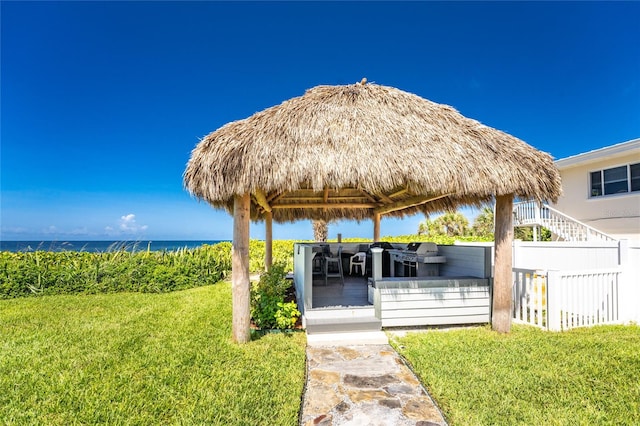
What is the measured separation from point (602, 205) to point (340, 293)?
1131cm

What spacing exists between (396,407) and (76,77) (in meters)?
21.3

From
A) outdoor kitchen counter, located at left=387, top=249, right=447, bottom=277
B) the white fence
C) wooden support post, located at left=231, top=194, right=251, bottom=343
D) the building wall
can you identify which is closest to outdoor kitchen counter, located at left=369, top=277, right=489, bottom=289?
the white fence

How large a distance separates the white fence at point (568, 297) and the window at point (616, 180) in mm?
6901

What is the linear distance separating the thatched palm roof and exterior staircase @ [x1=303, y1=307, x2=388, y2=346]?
92.8 inches

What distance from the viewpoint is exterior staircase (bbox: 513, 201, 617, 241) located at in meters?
11.5

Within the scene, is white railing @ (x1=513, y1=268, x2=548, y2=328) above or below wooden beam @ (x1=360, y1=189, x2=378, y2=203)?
below

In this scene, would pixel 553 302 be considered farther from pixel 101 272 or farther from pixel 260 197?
pixel 101 272

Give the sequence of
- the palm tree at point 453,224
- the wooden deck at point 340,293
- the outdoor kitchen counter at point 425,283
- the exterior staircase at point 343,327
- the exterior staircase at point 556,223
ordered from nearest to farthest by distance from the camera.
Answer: the exterior staircase at point 343,327 → the outdoor kitchen counter at point 425,283 → the wooden deck at point 340,293 → the exterior staircase at point 556,223 → the palm tree at point 453,224

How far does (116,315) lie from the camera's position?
24.7ft

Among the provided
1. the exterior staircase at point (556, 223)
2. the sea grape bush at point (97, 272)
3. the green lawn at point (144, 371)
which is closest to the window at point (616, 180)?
the exterior staircase at point (556, 223)

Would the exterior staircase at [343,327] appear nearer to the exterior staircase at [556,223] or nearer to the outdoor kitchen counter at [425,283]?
the outdoor kitchen counter at [425,283]

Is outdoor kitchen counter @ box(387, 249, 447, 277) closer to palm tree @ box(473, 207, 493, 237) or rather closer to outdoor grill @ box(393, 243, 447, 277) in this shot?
outdoor grill @ box(393, 243, 447, 277)

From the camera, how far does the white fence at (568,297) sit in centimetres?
600

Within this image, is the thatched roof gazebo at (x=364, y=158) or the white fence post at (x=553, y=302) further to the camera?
the white fence post at (x=553, y=302)
